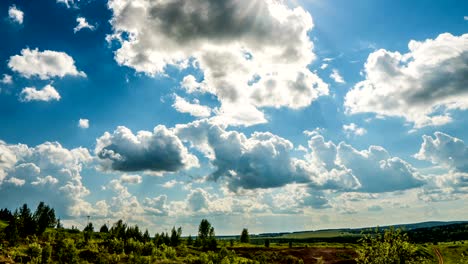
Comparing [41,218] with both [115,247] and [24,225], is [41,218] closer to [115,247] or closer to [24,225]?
[24,225]

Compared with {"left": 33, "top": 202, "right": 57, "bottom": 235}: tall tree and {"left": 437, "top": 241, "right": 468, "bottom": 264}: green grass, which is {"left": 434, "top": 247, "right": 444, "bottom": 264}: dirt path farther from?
{"left": 33, "top": 202, "right": 57, "bottom": 235}: tall tree

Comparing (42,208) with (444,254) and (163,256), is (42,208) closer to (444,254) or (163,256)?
(163,256)

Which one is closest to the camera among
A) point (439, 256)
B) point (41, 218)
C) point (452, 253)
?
point (439, 256)

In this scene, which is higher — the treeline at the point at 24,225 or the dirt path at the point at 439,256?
the treeline at the point at 24,225

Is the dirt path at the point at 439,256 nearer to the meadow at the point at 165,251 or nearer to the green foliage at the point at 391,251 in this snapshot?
the meadow at the point at 165,251

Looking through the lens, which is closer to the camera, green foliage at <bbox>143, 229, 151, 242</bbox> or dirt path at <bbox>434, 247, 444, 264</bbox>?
dirt path at <bbox>434, 247, 444, 264</bbox>

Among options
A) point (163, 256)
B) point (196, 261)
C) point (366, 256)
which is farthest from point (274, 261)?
point (366, 256)

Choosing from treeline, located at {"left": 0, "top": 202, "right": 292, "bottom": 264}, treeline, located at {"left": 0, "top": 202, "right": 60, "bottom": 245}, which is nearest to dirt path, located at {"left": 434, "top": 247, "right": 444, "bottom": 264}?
treeline, located at {"left": 0, "top": 202, "right": 292, "bottom": 264}

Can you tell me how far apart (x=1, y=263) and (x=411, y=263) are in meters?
73.0

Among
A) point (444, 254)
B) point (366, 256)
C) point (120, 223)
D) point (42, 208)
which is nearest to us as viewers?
point (366, 256)

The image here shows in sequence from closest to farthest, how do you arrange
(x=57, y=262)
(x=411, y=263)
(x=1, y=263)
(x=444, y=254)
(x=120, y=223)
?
1. (x=411, y=263)
2. (x=1, y=263)
3. (x=57, y=262)
4. (x=444, y=254)
5. (x=120, y=223)

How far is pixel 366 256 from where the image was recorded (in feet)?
156

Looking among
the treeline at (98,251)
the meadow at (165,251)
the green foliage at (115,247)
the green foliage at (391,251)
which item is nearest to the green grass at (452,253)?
the meadow at (165,251)

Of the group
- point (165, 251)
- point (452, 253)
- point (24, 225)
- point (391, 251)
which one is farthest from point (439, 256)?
point (24, 225)
